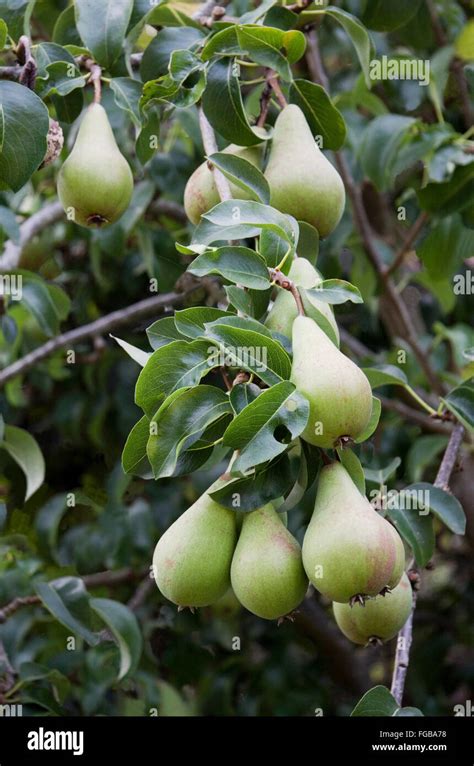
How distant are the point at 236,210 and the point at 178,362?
160mm

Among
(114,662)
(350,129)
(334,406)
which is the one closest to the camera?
(334,406)

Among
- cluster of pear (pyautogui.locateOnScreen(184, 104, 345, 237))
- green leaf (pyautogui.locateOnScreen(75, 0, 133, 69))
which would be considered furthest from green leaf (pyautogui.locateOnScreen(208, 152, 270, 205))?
green leaf (pyautogui.locateOnScreen(75, 0, 133, 69))

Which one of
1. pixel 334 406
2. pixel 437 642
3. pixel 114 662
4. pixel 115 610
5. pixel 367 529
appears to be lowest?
pixel 437 642

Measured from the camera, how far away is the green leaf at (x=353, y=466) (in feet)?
2.88

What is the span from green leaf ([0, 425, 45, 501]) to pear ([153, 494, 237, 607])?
0.67 metres

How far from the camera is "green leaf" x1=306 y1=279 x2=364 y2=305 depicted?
2.88ft

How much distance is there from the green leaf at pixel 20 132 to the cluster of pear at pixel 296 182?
193mm

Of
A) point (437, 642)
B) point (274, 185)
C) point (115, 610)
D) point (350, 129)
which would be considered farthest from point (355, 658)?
point (274, 185)

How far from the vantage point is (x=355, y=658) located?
2.45 metres

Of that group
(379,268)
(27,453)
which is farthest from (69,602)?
(379,268)

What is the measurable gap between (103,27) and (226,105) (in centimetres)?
18

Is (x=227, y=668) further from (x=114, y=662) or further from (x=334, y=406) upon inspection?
(x=334, y=406)

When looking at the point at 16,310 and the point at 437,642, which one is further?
the point at 437,642
